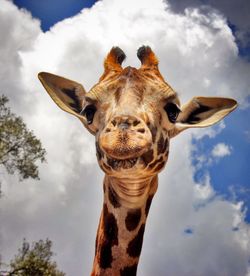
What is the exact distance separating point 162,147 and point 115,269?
5.93 ft

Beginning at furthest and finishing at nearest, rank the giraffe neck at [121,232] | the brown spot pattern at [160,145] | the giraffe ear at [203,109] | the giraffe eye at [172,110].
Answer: the giraffe ear at [203,109]
the giraffe eye at [172,110]
the giraffe neck at [121,232]
the brown spot pattern at [160,145]

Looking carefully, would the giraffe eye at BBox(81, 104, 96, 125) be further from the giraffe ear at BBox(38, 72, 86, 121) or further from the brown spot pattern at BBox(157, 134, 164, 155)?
the brown spot pattern at BBox(157, 134, 164, 155)

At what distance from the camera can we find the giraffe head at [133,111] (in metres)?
4.44

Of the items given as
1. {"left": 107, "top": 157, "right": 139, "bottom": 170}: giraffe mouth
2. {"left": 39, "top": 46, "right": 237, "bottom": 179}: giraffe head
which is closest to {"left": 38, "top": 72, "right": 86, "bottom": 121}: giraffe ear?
{"left": 39, "top": 46, "right": 237, "bottom": 179}: giraffe head

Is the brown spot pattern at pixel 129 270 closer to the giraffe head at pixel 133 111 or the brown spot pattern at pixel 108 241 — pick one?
the brown spot pattern at pixel 108 241

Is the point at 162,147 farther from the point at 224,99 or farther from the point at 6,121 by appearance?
the point at 6,121

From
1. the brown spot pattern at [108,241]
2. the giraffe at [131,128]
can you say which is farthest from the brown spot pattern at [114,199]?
the brown spot pattern at [108,241]

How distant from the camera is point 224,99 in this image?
6.42m

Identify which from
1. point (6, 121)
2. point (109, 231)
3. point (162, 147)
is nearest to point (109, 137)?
point (162, 147)

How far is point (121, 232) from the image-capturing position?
18.6 ft

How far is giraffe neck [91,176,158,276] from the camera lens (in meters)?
5.59

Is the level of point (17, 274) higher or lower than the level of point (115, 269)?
higher

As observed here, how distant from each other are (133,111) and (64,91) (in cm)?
230

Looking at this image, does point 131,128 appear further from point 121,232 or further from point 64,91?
point 64,91
